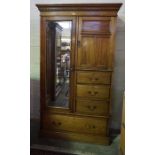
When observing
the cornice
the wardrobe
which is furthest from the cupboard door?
the cornice

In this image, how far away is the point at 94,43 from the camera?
209cm

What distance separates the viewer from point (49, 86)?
238cm

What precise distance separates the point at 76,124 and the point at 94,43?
1062 millimetres

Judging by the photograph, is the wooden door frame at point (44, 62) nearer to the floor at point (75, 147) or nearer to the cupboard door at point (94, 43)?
the cupboard door at point (94, 43)

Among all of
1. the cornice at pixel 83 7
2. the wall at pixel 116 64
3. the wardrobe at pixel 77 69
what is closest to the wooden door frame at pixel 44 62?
the wardrobe at pixel 77 69

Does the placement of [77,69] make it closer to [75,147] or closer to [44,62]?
[44,62]

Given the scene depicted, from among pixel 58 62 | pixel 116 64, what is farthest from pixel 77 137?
pixel 116 64

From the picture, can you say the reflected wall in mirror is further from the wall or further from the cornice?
the wall

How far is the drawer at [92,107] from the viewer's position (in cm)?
218
